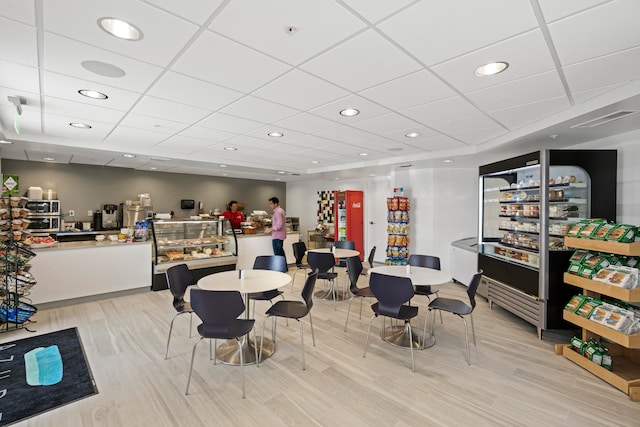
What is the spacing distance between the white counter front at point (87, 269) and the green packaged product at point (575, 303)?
635cm

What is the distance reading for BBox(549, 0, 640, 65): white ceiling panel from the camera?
1.60 meters

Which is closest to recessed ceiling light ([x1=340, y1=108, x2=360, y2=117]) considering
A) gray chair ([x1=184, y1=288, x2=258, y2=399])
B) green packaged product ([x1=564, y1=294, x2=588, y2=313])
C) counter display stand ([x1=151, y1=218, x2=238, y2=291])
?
gray chair ([x1=184, y1=288, x2=258, y2=399])

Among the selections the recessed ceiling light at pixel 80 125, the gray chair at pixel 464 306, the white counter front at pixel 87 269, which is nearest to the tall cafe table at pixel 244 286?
the gray chair at pixel 464 306

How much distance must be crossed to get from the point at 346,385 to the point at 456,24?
2888mm

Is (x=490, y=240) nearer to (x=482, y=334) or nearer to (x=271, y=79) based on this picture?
(x=482, y=334)

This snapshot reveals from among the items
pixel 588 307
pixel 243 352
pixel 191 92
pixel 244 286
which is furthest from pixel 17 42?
pixel 588 307

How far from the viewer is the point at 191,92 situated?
109 inches

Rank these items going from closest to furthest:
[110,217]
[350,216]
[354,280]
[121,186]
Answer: [354,280], [110,217], [121,186], [350,216]

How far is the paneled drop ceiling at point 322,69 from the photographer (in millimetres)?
1641

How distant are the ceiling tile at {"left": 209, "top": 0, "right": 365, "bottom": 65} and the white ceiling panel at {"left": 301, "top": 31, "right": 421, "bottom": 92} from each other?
12 cm

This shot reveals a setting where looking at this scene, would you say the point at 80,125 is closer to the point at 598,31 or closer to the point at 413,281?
the point at 413,281

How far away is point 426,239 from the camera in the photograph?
6.84 meters

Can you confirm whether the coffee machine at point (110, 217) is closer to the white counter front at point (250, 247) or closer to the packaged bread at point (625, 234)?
the white counter front at point (250, 247)

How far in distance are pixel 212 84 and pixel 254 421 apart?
2.78 m
